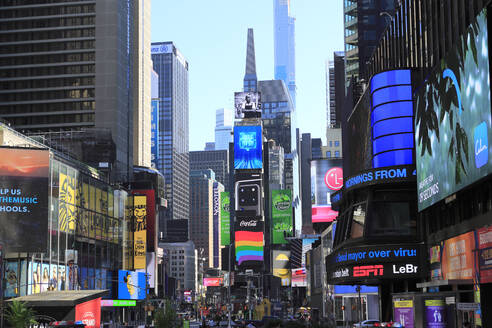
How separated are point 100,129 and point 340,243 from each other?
284 ft

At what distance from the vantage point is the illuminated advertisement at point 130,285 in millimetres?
106875

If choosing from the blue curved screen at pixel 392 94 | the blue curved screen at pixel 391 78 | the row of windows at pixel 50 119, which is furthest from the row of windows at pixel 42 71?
the blue curved screen at pixel 392 94

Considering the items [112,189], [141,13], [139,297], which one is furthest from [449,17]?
[141,13]

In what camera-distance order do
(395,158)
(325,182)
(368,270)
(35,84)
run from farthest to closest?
(35,84) < (325,182) < (395,158) < (368,270)

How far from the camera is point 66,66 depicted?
15000 cm

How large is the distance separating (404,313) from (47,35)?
129m

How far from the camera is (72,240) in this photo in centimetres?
8794

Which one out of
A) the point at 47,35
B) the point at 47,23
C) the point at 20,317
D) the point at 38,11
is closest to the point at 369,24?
the point at 47,35

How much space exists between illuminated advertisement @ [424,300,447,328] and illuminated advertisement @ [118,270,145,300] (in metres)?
78.5

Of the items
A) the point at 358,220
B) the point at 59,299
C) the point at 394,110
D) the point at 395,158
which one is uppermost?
the point at 394,110

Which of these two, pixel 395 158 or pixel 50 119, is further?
pixel 50 119

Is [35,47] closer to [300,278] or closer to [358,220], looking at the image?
[300,278]

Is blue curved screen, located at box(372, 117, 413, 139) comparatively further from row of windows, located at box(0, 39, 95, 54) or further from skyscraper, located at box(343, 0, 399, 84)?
row of windows, located at box(0, 39, 95, 54)

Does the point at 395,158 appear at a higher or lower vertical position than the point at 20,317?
higher
